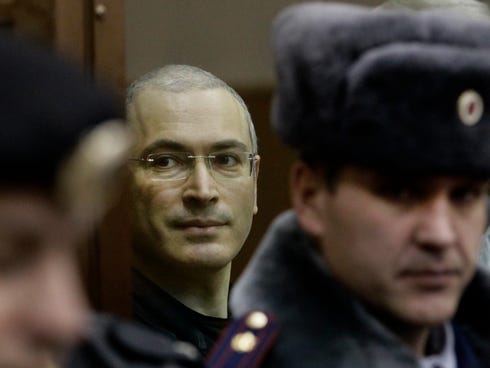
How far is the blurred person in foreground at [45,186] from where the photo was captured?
148 cm

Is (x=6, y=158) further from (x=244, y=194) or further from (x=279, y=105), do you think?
(x=244, y=194)

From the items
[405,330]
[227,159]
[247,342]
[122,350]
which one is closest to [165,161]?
[227,159]

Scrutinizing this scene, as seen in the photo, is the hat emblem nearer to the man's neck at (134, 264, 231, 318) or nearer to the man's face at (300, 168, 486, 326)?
the man's face at (300, 168, 486, 326)

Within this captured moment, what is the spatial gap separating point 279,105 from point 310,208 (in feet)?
0.55

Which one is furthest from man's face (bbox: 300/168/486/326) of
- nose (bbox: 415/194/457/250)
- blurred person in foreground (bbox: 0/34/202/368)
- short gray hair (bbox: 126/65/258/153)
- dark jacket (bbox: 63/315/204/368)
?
short gray hair (bbox: 126/65/258/153)

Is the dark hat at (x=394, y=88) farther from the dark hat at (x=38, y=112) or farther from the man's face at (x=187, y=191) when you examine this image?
the man's face at (x=187, y=191)

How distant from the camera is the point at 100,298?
9.75 feet

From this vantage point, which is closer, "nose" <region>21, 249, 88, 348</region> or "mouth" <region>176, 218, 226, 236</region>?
"nose" <region>21, 249, 88, 348</region>

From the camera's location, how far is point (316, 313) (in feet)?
7.18

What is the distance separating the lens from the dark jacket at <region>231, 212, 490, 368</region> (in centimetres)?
213

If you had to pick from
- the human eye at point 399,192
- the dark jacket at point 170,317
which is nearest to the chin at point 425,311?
the human eye at point 399,192

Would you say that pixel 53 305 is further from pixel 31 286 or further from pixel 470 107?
pixel 470 107

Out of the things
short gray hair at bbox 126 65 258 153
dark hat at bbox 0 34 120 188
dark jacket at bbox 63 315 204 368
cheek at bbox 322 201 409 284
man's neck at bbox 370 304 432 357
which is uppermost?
dark hat at bbox 0 34 120 188

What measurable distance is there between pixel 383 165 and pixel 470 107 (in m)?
0.16
